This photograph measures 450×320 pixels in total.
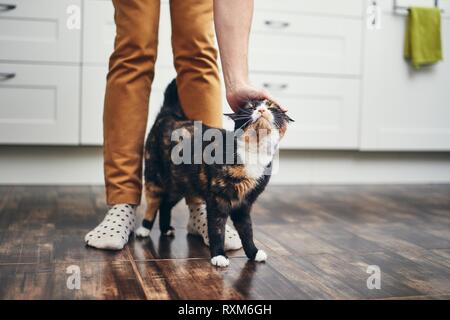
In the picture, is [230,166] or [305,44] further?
[305,44]

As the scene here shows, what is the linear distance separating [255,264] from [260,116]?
0.33 m

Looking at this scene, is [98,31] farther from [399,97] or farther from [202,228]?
[399,97]

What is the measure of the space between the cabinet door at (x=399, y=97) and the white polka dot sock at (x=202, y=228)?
1.31 meters

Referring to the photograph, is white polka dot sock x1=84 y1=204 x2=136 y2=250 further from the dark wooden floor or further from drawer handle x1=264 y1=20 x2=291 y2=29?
drawer handle x1=264 y1=20 x2=291 y2=29

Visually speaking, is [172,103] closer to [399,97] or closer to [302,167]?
[302,167]

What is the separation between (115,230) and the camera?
4.74 ft

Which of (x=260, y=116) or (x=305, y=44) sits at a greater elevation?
(x=305, y=44)

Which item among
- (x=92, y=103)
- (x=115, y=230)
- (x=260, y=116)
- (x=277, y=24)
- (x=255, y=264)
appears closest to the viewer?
(x=260, y=116)

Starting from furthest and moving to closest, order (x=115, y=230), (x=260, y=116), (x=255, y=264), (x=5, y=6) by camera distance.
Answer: (x=5, y=6) < (x=115, y=230) < (x=255, y=264) < (x=260, y=116)

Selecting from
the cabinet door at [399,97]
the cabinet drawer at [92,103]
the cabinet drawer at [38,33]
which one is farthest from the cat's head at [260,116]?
the cabinet door at [399,97]

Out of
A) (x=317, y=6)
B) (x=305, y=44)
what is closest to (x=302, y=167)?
(x=305, y=44)

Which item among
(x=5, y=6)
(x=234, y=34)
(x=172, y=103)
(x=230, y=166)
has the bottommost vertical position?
(x=230, y=166)

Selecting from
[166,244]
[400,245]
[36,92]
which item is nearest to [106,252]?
[166,244]

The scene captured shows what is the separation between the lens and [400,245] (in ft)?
5.10
